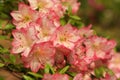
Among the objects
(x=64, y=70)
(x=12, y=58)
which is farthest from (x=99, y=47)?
(x=12, y=58)

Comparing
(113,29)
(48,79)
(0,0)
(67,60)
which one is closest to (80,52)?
(67,60)

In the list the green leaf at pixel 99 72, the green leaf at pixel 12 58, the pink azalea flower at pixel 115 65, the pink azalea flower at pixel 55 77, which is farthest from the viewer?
the pink azalea flower at pixel 115 65

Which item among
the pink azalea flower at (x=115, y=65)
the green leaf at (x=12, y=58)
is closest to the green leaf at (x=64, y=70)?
the green leaf at (x=12, y=58)

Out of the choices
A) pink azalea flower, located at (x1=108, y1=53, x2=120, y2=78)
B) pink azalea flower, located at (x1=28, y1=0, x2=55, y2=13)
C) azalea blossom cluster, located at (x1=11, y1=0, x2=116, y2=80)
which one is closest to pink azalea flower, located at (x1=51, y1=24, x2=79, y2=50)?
azalea blossom cluster, located at (x1=11, y1=0, x2=116, y2=80)

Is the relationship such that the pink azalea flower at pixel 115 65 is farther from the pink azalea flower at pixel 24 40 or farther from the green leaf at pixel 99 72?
the pink azalea flower at pixel 24 40

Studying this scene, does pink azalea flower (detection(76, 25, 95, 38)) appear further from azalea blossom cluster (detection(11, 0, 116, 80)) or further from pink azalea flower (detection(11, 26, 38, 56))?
pink azalea flower (detection(11, 26, 38, 56))

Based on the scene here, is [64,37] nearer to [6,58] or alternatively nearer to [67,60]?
[67,60]

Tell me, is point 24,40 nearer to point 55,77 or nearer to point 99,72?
point 55,77
